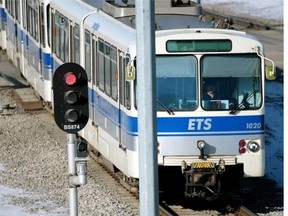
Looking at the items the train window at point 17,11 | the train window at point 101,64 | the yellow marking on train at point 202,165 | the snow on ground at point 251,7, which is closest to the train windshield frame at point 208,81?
the yellow marking on train at point 202,165

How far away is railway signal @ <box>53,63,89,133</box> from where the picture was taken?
42.3ft

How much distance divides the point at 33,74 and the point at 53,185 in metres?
8.73

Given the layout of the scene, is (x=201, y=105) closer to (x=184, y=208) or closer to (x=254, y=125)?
(x=254, y=125)

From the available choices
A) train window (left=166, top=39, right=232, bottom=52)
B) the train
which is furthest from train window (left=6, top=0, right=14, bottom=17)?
train window (left=166, top=39, right=232, bottom=52)

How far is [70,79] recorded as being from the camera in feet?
42.5

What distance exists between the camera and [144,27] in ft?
34.0

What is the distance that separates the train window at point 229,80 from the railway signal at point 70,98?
4713 mm

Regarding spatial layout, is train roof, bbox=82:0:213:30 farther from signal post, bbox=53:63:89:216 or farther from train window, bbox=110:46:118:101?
signal post, bbox=53:63:89:216

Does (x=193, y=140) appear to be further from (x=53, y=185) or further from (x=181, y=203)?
(x=53, y=185)

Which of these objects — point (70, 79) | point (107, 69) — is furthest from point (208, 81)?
point (70, 79)

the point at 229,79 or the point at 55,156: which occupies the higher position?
the point at 229,79

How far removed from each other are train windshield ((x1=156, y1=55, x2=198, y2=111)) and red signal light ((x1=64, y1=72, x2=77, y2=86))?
175 inches
